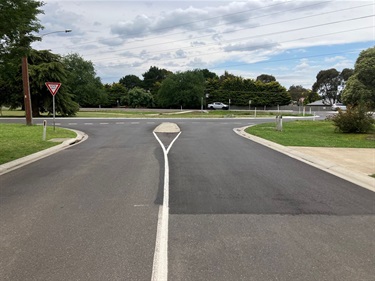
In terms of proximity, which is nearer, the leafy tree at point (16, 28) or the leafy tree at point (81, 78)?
the leafy tree at point (16, 28)

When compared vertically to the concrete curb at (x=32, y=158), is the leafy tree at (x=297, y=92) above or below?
above

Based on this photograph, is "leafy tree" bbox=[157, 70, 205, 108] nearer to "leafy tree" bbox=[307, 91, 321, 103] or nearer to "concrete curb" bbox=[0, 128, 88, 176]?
"concrete curb" bbox=[0, 128, 88, 176]

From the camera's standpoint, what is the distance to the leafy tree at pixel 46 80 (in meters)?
41.4

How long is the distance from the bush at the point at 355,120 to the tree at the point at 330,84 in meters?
96.2

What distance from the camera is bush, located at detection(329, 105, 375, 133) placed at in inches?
837

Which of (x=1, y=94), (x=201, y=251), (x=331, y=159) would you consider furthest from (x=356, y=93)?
(x=1, y=94)

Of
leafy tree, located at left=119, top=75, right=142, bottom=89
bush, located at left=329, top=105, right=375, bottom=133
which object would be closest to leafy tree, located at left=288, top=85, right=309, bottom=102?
leafy tree, located at left=119, top=75, right=142, bottom=89

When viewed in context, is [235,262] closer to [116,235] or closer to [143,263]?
[143,263]

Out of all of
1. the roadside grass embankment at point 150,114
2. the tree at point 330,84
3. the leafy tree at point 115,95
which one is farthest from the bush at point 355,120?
the tree at point 330,84

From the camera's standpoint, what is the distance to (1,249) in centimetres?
450

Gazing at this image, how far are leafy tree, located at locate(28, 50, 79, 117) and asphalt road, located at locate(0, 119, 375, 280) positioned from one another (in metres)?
34.5

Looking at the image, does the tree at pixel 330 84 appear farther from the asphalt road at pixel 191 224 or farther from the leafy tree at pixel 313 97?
the asphalt road at pixel 191 224

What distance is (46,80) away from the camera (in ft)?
136

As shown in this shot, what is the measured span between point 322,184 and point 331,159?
387 cm
